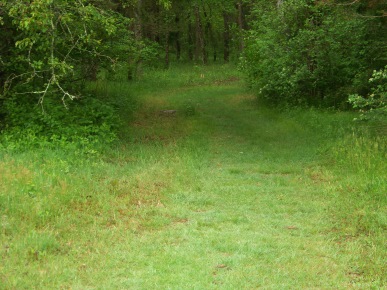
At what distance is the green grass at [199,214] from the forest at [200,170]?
3 cm

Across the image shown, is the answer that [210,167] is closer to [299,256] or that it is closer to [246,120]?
[299,256]

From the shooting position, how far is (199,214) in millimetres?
7477

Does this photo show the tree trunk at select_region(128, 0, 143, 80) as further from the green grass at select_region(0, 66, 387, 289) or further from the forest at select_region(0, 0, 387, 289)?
the green grass at select_region(0, 66, 387, 289)

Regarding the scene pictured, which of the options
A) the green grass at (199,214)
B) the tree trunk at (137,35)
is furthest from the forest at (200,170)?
the tree trunk at (137,35)

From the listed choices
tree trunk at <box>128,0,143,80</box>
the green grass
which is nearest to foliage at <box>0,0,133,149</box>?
the green grass

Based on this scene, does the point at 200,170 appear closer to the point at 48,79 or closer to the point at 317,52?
the point at 48,79

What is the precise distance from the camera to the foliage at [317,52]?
1544 cm

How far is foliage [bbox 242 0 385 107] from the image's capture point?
1544 cm

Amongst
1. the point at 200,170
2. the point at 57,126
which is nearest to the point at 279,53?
the point at 200,170

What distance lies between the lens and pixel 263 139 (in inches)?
537

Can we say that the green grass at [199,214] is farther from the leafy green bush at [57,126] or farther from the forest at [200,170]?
the leafy green bush at [57,126]

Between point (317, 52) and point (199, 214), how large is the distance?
35.4ft

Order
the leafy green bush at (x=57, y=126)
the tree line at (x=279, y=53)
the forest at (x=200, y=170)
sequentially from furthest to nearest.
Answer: the tree line at (x=279, y=53) → the leafy green bush at (x=57, y=126) → the forest at (x=200, y=170)

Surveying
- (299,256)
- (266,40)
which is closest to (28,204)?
(299,256)
